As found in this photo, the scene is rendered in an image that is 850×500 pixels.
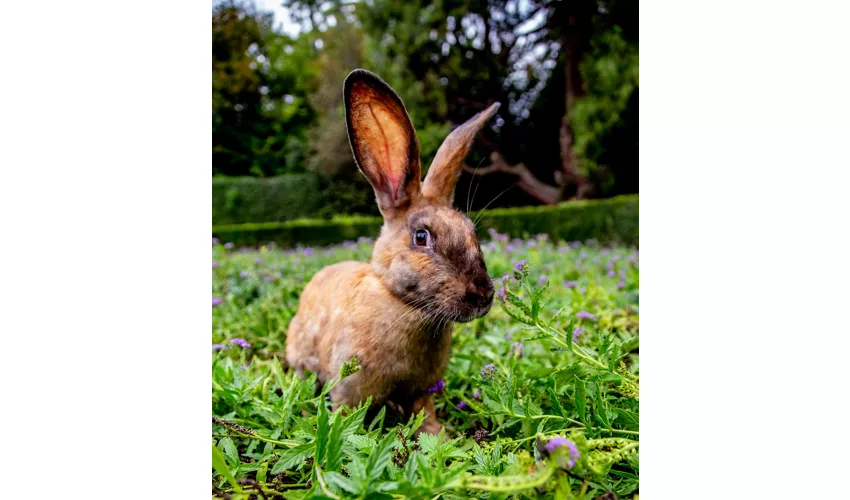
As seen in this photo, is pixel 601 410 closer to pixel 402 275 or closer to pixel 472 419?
pixel 472 419

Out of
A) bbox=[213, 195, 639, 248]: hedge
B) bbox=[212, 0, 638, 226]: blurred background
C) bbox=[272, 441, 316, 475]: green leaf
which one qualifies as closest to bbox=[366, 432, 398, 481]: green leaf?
bbox=[272, 441, 316, 475]: green leaf

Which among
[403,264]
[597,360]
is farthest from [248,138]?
[597,360]

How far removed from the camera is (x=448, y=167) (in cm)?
176

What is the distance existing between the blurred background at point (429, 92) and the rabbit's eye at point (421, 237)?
867mm

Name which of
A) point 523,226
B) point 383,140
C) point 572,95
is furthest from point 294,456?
point 523,226

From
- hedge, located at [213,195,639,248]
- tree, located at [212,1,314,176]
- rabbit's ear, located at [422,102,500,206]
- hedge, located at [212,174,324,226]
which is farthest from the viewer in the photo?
hedge, located at [213,195,639,248]

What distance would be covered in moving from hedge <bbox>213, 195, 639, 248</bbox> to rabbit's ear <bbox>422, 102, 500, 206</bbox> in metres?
1.98

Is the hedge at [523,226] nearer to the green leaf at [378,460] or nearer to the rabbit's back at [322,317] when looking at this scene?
the rabbit's back at [322,317]

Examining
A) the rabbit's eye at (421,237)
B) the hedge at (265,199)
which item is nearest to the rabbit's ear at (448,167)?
the rabbit's eye at (421,237)

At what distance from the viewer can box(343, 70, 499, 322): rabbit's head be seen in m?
1.48

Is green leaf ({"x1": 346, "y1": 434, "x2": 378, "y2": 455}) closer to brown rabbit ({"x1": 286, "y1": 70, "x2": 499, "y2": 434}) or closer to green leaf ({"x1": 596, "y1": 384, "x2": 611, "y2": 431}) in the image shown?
brown rabbit ({"x1": 286, "y1": 70, "x2": 499, "y2": 434})

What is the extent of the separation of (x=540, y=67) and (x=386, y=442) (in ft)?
11.5

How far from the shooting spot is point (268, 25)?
3.21 meters
